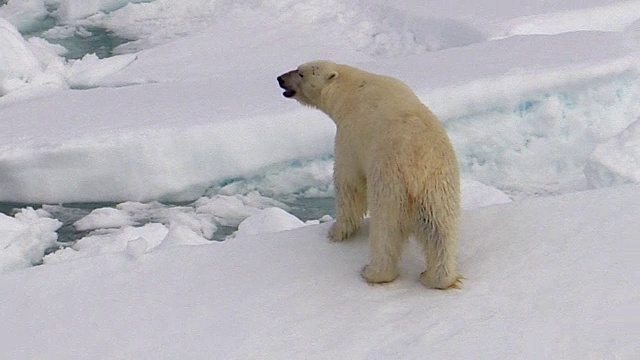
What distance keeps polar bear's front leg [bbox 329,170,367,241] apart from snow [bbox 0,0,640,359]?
0.28 ft

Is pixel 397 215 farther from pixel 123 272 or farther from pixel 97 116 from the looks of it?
pixel 97 116

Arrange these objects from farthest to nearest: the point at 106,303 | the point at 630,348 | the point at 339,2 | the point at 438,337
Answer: the point at 339,2, the point at 106,303, the point at 438,337, the point at 630,348

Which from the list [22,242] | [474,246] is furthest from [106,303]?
[22,242]

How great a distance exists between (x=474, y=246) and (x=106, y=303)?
1.20m

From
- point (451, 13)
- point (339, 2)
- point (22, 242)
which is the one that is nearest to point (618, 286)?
point (22, 242)

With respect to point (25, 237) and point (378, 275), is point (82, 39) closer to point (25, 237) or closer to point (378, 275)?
point (25, 237)

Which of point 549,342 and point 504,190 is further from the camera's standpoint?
point 504,190

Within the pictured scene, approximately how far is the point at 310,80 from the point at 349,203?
53 cm

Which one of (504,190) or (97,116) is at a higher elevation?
(97,116)

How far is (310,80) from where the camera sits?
315 cm

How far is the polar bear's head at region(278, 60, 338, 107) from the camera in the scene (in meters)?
3.10

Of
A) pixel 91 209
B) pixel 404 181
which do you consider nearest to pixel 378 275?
pixel 404 181

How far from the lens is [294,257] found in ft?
9.52

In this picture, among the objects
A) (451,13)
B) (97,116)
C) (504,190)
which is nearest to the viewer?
(504,190)
